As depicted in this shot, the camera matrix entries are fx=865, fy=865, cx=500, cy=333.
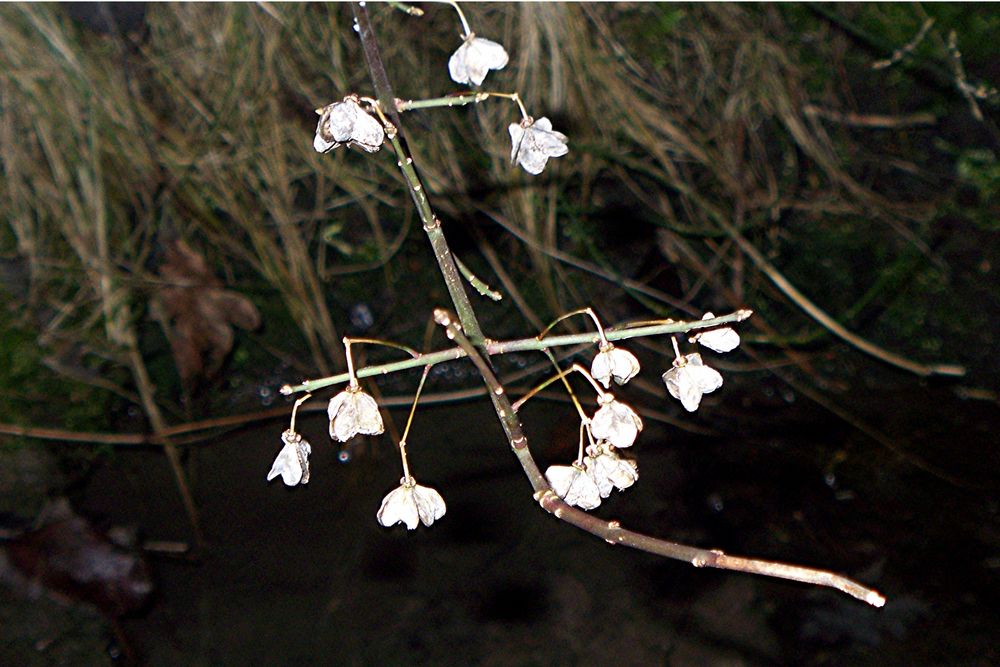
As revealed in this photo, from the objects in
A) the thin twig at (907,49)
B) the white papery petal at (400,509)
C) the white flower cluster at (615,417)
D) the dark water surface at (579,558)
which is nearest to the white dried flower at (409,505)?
the white papery petal at (400,509)

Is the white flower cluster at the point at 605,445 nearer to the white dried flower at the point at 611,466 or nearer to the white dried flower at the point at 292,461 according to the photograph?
the white dried flower at the point at 611,466

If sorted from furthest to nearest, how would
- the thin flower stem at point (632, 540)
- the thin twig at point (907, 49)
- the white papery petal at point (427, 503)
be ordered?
the thin twig at point (907, 49), the white papery petal at point (427, 503), the thin flower stem at point (632, 540)

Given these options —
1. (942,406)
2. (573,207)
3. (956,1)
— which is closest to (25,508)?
(573,207)

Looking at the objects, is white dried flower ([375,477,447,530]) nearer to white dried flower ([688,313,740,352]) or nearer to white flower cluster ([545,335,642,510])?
white flower cluster ([545,335,642,510])

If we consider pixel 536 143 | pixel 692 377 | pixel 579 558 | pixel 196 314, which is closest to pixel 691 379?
pixel 692 377

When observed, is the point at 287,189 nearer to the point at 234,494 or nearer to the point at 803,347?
the point at 234,494

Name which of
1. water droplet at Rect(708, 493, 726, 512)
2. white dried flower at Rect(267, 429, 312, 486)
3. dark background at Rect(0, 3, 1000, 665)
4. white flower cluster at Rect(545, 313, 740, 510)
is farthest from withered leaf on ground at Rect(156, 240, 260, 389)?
white flower cluster at Rect(545, 313, 740, 510)
